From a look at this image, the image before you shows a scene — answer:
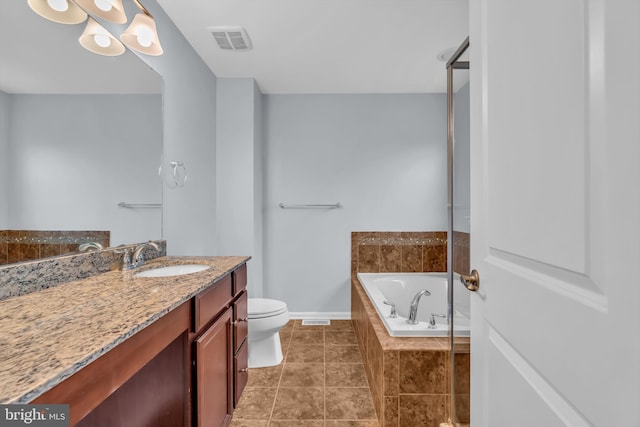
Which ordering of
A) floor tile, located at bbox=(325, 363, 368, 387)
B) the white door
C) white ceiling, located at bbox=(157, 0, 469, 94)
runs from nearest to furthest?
the white door → white ceiling, located at bbox=(157, 0, 469, 94) → floor tile, located at bbox=(325, 363, 368, 387)

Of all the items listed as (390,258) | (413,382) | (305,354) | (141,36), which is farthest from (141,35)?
(390,258)

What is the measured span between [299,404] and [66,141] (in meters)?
1.82

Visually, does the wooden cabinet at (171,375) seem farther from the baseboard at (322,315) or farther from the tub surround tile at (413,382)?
the baseboard at (322,315)

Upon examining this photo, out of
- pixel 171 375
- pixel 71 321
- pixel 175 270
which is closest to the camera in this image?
pixel 71 321

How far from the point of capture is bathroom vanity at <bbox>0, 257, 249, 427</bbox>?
2.11 feet

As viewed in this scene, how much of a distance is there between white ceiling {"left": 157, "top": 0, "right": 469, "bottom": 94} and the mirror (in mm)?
688

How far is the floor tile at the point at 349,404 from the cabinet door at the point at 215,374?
60 cm

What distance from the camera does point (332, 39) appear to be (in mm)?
2338

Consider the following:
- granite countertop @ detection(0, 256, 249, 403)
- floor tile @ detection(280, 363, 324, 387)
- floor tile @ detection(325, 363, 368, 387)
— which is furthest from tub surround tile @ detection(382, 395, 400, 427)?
granite countertop @ detection(0, 256, 249, 403)

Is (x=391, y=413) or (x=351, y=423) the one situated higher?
(x=391, y=413)

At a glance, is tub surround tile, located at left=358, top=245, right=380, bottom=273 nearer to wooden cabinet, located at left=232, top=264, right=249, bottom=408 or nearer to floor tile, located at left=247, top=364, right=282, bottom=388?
floor tile, located at left=247, top=364, right=282, bottom=388

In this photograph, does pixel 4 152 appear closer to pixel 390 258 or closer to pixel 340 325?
pixel 340 325

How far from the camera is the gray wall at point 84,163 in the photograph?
3.81 ft

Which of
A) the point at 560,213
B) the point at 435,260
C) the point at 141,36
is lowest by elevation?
the point at 435,260
